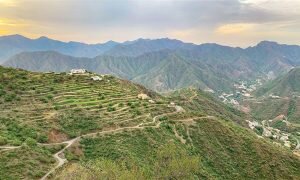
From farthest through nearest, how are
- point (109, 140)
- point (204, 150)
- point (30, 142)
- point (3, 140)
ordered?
1. point (204, 150)
2. point (109, 140)
3. point (30, 142)
4. point (3, 140)

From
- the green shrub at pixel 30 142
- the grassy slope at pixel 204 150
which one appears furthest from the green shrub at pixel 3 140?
the grassy slope at pixel 204 150

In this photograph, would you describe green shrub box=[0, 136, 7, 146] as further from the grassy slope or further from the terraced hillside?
the grassy slope

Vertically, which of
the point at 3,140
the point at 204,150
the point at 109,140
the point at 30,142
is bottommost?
the point at 204,150

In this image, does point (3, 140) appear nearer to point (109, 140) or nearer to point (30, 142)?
point (30, 142)

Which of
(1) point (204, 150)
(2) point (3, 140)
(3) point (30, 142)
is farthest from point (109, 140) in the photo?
(1) point (204, 150)

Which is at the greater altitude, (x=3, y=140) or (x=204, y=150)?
(x=3, y=140)

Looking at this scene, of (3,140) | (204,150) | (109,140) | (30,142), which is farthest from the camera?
(204,150)

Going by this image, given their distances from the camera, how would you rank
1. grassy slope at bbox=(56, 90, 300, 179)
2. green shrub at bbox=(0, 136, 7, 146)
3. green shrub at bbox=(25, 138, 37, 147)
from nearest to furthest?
green shrub at bbox=(0, 136, 7, 146), green shrub at bbox=(25, 138, 37, 147), grassy slope at bbox=(56, 90, 300, 179)

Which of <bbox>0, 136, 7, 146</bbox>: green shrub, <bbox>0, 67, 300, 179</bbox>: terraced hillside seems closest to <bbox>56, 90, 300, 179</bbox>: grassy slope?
<bbox>0, 67, 300, 179</bbox>: terraced hillside

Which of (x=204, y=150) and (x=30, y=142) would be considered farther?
(x=204, y=150)

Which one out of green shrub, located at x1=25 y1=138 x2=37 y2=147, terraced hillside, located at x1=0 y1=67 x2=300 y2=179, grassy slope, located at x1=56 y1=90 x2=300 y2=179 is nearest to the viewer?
terraced hillside, located at x1=0 y1=67 x2=300 y2=179
